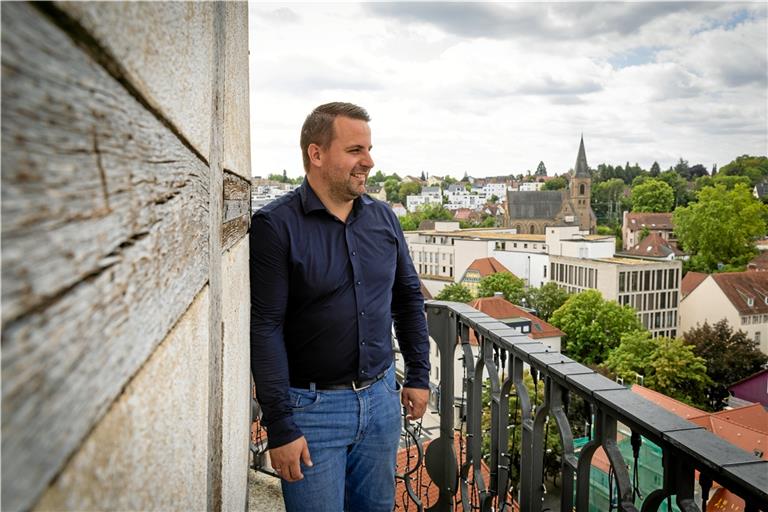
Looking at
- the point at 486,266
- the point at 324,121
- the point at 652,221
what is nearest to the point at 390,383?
the point at 324,121

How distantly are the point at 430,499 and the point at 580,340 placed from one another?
128ft

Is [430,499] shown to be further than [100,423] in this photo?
Yes

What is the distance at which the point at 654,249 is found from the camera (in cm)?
6188

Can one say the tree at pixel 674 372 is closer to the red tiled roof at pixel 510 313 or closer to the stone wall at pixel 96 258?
the red tiled roof at pixel 510 313

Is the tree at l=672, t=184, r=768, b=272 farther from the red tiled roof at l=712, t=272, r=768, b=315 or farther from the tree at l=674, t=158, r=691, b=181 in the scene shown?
the tree at l=674, t=158, r=691, b=181

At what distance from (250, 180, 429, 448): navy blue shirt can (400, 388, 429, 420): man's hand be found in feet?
1.40

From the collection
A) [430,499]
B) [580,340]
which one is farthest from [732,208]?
[430,499]

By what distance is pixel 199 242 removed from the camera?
0.88 metres

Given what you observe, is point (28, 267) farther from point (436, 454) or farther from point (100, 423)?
point (436, 454)

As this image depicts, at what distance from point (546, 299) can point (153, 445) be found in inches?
1879

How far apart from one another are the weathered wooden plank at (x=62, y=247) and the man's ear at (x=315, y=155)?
1.79 metres

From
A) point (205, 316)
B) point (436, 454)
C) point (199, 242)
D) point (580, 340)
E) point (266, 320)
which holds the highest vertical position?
point (199, 242)

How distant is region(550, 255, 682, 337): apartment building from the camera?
159 feet

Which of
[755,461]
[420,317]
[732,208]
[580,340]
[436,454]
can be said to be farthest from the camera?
[732,208]
